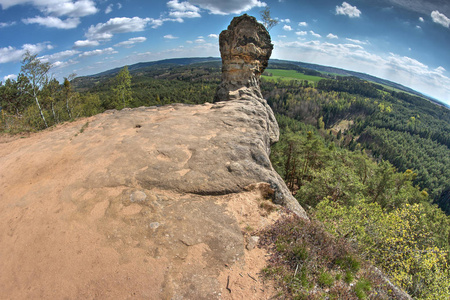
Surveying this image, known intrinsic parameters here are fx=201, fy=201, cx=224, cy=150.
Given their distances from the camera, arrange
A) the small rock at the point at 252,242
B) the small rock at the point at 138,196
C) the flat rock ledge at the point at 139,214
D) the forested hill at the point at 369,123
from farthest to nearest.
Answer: the forested hill at the point at 369,123, the small rock at the point at 138,196, the small rock at the point at 252,242, the flat rock ledge at the point at 139,214

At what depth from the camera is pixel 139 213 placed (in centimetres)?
861

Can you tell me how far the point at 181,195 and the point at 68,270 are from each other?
4821mm

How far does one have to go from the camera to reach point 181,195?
393 inches

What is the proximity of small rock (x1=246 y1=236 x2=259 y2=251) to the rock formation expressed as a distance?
0.06m

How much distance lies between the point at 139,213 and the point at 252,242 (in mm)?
4910

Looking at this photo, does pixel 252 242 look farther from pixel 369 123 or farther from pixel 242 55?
pixel 369 123

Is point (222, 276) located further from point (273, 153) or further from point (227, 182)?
point (273, 153)

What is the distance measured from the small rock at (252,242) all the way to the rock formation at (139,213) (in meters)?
0.06

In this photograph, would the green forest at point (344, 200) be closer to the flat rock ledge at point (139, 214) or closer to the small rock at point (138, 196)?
the flat rock ledge at point (139, 214)

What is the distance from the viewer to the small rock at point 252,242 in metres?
7.93

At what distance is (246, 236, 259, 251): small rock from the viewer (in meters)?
7.93

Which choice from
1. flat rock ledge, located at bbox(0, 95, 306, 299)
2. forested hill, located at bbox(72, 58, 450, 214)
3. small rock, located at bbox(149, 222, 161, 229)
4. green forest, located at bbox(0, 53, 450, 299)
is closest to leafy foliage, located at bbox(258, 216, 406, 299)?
green forest, located at bbox(0, 53, 450, 299)

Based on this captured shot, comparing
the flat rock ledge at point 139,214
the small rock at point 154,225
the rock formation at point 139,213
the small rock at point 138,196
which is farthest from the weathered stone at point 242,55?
the small rock at point 154,225

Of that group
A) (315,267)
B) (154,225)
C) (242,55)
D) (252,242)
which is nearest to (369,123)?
(242,55)
